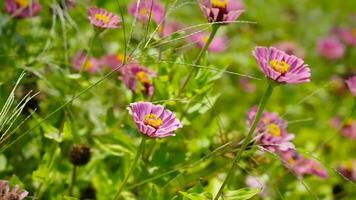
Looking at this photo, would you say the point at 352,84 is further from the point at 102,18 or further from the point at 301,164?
the point at 102,18

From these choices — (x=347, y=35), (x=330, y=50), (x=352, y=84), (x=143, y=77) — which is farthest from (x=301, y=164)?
(x=347, y=35)

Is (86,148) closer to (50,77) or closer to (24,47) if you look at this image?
(50,77)

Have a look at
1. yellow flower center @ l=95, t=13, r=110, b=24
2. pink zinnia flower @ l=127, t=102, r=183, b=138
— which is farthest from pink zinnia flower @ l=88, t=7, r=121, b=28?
pink zinnia flower @ l=127, t=102, r=183, b=138

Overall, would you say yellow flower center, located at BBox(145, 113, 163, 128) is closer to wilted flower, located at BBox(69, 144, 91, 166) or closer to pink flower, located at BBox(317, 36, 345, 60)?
wilted flower, located at BBox(69, 144, 91, 166)

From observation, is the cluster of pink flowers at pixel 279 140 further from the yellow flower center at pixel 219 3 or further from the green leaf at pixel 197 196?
the yellow flower center at pixel 219 3

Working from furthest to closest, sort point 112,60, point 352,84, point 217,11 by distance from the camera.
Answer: point 112,60
point 352,84
point 217,11

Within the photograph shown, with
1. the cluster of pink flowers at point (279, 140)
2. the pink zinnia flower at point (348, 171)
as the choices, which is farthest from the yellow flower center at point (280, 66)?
the pink zinnia flower at point (348, 171)

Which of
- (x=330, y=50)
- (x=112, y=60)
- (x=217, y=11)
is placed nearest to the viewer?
(x=217, y=11)
